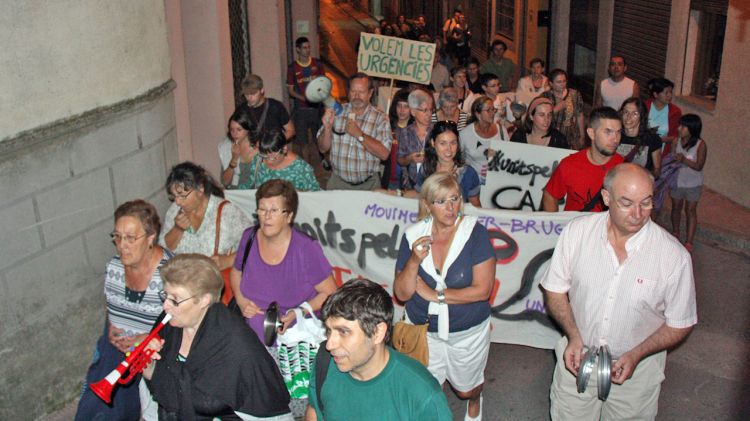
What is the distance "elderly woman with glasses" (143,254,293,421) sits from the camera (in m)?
4.36

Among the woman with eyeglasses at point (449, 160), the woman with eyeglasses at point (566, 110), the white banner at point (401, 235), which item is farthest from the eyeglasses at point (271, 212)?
the woman with eyeglasses at point (566, 110)

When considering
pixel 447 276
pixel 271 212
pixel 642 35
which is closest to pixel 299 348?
pixel 271 212

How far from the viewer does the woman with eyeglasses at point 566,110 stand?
35.8 ft

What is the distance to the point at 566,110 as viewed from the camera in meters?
11.0

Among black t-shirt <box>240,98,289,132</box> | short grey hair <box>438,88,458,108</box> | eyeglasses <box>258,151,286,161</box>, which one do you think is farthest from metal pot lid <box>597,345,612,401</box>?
black t-shirt <box>240,98,289,132</box>

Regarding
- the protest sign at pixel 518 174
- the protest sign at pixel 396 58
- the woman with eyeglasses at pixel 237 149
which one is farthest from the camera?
the protest sign at pixel 396 58

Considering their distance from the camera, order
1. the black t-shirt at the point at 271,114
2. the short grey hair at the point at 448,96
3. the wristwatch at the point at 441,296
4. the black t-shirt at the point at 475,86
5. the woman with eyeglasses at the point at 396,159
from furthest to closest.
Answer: the black t-shirt at the point at 475,86, the short grey hair at the point at 448,96, the black t-shirt at the point at 271,114, the woman with eyeglasses at the point at 396,159, the wristwatch at the point at 441,296

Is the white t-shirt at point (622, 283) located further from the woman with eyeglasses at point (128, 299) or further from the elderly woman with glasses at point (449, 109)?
the elderly woman with glasses at point (449, 109)

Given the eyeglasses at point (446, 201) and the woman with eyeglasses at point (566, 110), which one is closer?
the eyeglasses at point (446, 201)

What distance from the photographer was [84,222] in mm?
6641

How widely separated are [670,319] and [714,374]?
8.24 feet

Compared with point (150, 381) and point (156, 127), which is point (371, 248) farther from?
point (150, 381)

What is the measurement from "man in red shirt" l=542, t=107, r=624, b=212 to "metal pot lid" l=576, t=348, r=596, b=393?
2086 millimetres

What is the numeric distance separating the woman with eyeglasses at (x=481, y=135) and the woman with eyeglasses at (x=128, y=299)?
4069mm
